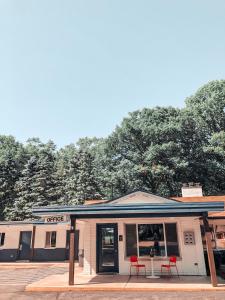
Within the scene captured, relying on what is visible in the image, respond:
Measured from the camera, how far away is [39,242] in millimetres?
22328

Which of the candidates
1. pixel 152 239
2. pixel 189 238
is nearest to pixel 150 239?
pixel 152 239

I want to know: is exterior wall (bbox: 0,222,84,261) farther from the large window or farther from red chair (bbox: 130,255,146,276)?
red chair (bbox: 130,255,146,276)

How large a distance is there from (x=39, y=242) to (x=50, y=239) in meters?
0.96


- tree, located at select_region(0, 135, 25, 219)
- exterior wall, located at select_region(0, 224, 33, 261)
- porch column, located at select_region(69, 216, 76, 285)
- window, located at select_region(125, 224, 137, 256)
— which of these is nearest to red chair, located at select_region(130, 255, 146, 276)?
window, located at select_region(125, 224, 137, 256)

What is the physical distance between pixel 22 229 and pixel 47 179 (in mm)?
16700

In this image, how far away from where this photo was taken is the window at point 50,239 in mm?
22328

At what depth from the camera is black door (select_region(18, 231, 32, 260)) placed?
2239 cm

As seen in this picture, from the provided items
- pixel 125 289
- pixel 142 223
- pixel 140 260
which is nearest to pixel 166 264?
pixel 140 260

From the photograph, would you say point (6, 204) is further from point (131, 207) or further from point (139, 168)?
point (131, 207)

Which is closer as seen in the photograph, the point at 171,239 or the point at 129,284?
the point at 129,284

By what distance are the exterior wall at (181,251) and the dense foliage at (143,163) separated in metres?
19.1

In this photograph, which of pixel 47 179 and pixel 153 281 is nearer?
pixel 153 281

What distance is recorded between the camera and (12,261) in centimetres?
2217

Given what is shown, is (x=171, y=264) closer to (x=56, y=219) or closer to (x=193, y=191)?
(x=56, y=219)
